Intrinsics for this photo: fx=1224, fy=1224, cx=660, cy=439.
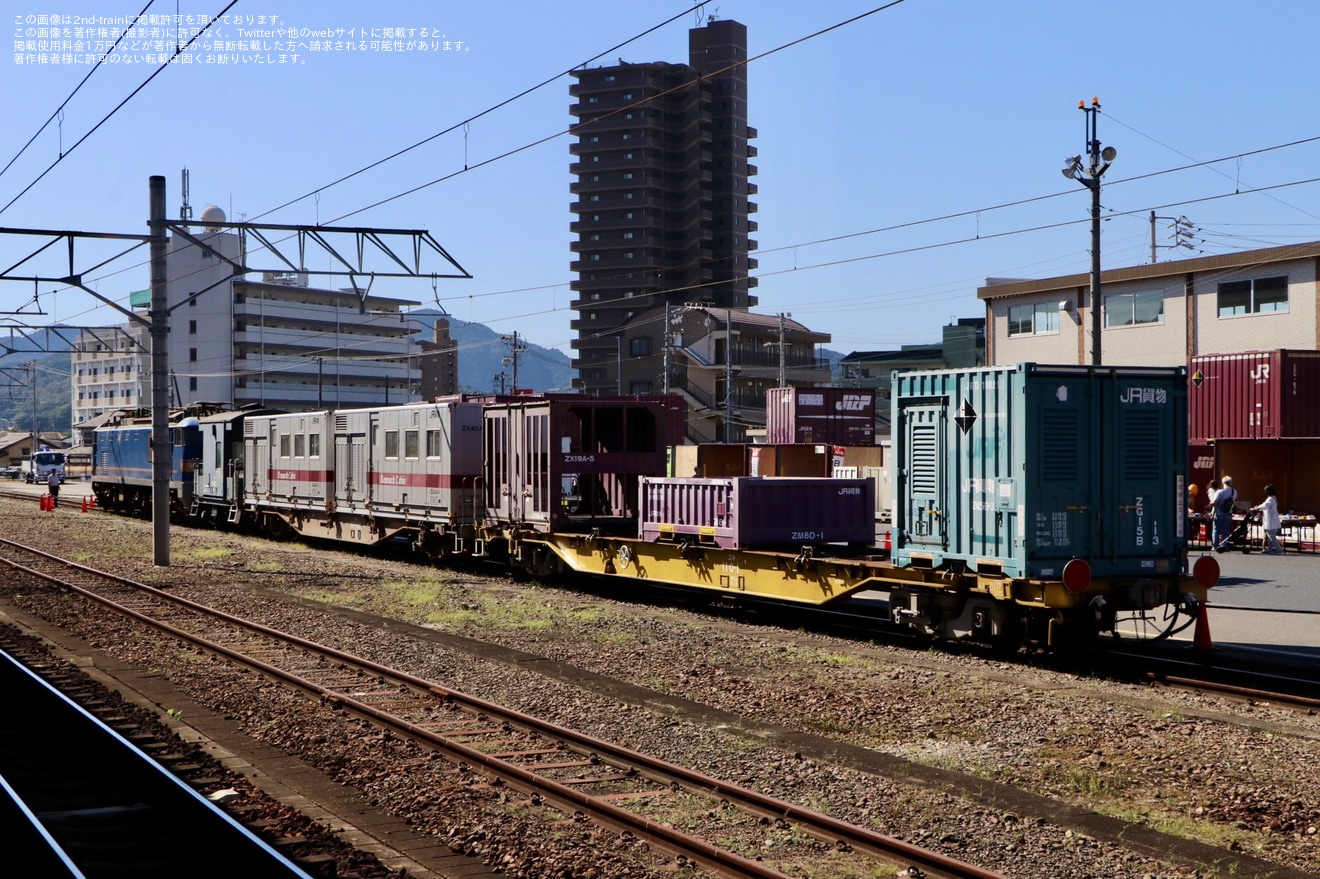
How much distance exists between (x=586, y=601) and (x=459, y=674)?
6.75m

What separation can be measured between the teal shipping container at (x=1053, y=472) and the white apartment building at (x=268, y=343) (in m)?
99.1

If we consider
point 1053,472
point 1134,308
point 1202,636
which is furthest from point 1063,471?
point 1134,308

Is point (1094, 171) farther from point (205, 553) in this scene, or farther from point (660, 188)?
point (660, 188)

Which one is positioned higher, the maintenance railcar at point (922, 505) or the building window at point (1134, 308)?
the building window at point (1134, 308)

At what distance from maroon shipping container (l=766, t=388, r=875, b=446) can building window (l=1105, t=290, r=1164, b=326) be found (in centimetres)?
917

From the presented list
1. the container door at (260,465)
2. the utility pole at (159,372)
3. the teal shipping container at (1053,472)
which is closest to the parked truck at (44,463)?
the container door at (260,465)

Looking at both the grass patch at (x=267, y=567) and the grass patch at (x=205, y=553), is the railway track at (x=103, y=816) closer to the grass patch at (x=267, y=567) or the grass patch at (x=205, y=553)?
the grass patch at (x=267, y=567)

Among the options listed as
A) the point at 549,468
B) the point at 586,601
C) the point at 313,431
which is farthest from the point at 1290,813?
the point at 313,431

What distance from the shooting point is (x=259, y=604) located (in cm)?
2117

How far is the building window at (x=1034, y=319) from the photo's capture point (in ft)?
155

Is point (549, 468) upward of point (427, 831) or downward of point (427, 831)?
upward

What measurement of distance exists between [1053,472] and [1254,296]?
3046 cm

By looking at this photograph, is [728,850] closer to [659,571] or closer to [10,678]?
[10,678]

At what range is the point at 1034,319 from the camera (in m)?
47.8
